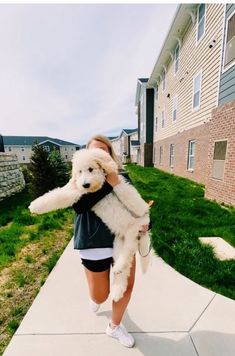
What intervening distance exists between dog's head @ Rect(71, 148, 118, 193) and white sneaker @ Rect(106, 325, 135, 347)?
1.44 m

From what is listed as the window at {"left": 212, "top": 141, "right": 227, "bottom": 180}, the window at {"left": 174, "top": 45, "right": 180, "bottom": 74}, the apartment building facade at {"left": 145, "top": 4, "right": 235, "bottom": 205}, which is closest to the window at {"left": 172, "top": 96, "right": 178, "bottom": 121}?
the apartment building facade at {"left": 145, "top": 4, "right": 235, "bottom": 205}

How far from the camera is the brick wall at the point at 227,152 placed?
6332mm

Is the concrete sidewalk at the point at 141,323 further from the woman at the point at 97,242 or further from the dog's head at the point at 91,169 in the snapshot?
the dog's head at the point at 91,169

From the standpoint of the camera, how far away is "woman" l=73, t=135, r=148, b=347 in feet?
6.08

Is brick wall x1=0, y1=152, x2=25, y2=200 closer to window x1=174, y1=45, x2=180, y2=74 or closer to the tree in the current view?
the tree

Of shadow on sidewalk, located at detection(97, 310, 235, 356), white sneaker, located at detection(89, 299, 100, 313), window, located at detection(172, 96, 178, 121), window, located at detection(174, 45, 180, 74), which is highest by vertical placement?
window, located at detection(174, 45, 180, 74)

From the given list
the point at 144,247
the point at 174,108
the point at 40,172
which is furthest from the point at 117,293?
the point at 174,108

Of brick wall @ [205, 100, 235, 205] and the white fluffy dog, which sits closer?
the white fluffy dog

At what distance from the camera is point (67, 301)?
107 inches

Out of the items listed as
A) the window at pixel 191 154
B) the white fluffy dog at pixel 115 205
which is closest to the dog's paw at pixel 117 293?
the white fluffy dog at pixel 115 205

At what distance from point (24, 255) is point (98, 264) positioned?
2709 millimetres

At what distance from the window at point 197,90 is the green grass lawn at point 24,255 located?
8.15 m

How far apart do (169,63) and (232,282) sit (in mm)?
16294

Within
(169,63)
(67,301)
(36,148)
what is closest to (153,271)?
(67,301)
